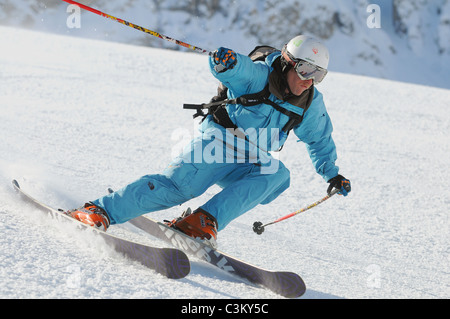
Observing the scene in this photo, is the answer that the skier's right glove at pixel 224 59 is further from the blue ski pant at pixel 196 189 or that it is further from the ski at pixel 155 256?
the ski at pixel 155 256

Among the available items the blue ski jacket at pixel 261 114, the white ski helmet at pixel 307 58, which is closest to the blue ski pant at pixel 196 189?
the blue ski jacket at pixel 261 114

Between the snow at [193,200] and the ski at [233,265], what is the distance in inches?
2.2

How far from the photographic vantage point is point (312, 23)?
26.5 meters

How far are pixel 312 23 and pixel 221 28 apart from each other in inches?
184

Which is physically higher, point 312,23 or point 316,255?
point 312,23

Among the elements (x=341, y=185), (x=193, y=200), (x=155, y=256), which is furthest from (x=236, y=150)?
(x=193, y=200)

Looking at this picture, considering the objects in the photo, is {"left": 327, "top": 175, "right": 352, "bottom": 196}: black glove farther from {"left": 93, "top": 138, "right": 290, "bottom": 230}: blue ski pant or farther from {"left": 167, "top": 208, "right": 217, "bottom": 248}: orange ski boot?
{"left": 167, "top": 208, "right": 217, "bottom": 248}: orange ski boot

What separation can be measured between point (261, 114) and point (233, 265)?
93 centimetres

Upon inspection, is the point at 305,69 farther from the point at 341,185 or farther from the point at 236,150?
the point at 341,185

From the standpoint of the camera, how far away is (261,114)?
3.15m

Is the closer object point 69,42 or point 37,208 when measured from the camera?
point 37,208
